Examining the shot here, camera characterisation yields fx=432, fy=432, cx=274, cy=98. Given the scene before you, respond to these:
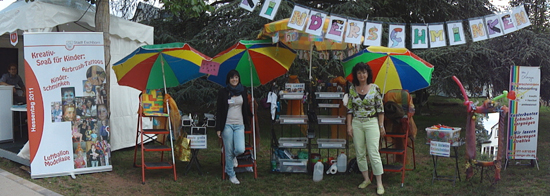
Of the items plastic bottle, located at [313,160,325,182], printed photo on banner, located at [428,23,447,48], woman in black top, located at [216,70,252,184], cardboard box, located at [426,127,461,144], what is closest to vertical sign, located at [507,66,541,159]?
cardboard box, located at [426,127,461,144]

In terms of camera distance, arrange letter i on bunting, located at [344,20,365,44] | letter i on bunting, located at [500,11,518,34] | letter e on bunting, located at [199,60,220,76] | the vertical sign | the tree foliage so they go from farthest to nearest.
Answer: the tree foliage < the vertical sign < letter e on bunting, located at [199,60,220,76] < letter i on bunting, located at [344,20,365,44] < letter i on bunting, located at [500,11,518,34]

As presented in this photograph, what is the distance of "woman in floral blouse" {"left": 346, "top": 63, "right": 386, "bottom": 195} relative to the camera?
5316mm

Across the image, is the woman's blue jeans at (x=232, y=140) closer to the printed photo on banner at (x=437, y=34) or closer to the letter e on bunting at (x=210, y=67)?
A: the letter e on bunting at (x=210, y=67)

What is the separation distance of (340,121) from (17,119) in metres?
6.70

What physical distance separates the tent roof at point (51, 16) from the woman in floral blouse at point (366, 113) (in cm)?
442

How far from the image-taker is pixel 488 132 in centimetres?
556

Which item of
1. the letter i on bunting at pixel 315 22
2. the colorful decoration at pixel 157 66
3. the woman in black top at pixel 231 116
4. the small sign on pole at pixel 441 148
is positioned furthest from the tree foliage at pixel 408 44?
the letter i on bunting at pixel 315 22

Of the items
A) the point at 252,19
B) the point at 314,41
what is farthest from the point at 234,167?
the point at 252,19

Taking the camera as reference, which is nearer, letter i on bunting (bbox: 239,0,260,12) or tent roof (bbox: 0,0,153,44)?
letter i on bunting (bbox: 239,0,260,12)

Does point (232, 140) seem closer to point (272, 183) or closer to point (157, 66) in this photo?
point (272, 183)

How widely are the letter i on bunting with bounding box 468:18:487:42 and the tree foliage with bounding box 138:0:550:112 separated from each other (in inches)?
205

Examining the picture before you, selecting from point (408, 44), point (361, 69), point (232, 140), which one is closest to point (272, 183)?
point (232, 140)

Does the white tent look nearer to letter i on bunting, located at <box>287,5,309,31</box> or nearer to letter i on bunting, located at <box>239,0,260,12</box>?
letter i on bunting, located at <box>239,0,260,12</box>

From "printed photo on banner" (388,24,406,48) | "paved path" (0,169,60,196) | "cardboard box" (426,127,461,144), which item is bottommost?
"paved path" (0,169,60,196)
